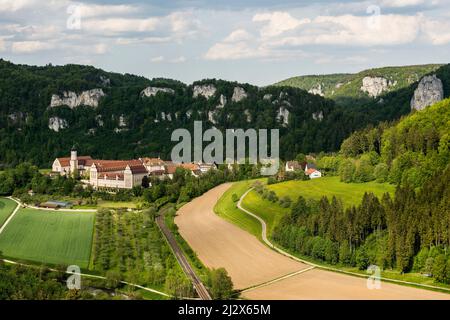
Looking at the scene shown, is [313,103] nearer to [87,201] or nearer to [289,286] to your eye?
[87,201]

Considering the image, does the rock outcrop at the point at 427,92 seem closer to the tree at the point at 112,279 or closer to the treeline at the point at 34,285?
the tree at the point at 112,279

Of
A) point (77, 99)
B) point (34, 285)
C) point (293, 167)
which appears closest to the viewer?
point (34, 285)

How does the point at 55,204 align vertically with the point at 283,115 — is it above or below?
below

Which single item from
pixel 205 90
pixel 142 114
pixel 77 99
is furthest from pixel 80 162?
pixel 205 90

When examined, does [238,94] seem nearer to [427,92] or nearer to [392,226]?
[427,92]

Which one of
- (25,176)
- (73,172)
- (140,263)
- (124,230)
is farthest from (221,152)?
(140,263)

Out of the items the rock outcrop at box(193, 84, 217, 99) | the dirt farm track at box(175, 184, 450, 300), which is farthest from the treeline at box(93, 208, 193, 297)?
the rock outcrop at box(193, 84, 217, 99)

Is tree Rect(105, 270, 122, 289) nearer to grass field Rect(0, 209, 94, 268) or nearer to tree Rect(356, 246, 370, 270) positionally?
grass field Rect(0, 209, 94, 268)
